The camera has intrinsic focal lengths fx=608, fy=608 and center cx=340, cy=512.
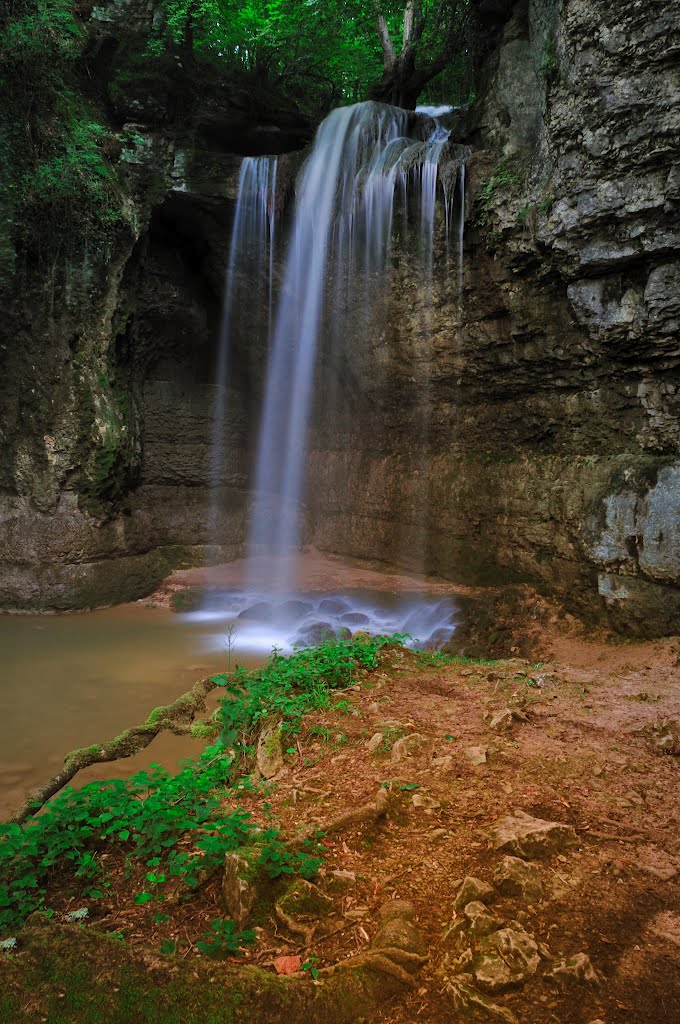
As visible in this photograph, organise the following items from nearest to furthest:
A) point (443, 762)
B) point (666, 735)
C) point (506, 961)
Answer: point (506, 961)
point (443, 762)
point (666, 735)

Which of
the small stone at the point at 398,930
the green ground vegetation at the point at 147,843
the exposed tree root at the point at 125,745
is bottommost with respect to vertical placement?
the exposed tree root at the point at 125,745

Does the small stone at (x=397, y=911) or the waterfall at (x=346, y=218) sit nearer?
the small stone at (x=397, y=911)

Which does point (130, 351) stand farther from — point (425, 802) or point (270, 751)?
point (425, 802)

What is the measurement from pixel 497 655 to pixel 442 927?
603 centimetres

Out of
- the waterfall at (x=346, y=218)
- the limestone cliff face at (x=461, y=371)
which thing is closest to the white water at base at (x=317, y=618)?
the limestone cliff face at (x=461, y=371)

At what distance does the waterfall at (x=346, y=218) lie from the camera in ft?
32.6

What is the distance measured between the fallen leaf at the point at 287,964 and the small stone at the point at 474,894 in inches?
22.9

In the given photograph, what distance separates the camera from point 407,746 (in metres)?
3.49

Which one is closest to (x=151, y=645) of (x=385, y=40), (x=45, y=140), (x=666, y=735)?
(x=666, y=735)

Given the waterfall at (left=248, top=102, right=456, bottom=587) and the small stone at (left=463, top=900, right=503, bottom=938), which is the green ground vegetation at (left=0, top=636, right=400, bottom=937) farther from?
the waterfall at (left=248, top=102, right=456, bottom=587)

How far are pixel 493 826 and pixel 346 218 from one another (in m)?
10.4

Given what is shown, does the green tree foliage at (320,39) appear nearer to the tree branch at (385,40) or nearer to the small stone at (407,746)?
the tree branch at (385,40)

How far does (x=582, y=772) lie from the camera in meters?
3.26

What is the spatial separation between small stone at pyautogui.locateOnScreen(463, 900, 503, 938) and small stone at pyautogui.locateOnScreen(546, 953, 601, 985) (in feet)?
0.67
